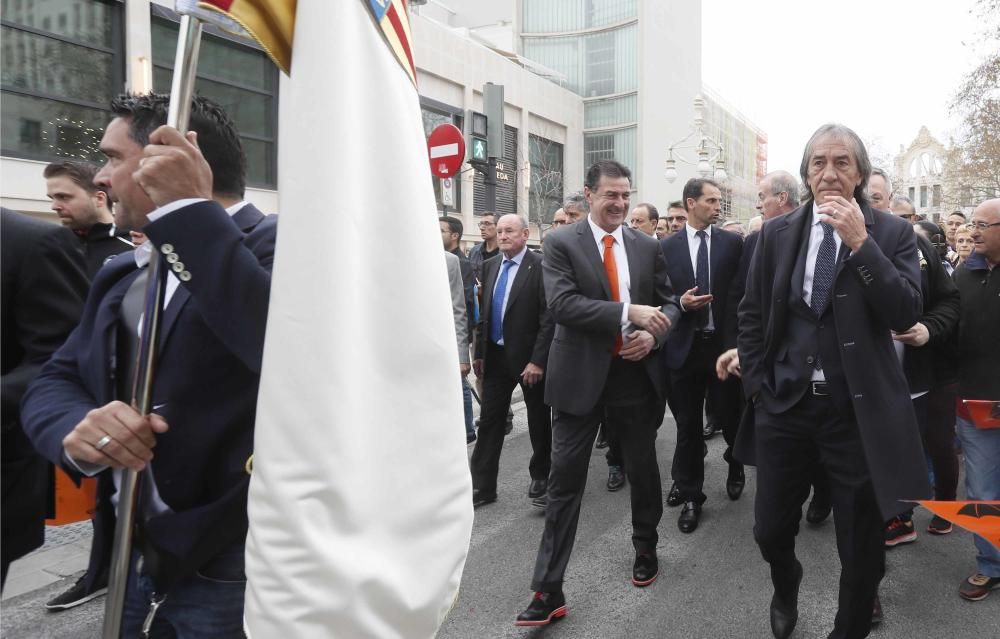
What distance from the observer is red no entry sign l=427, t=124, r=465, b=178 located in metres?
8.68

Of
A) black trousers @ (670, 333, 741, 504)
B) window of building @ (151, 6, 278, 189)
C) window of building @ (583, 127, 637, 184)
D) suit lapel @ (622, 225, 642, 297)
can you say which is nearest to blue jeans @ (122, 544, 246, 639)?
suit lapel @ (622, 225, 642, 297)

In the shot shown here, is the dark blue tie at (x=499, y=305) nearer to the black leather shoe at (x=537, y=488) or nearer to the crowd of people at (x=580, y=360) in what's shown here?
the crowd of people at (x=580, y=360)

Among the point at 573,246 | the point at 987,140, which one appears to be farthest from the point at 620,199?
the point at 987,140

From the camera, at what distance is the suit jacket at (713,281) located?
5.17 m

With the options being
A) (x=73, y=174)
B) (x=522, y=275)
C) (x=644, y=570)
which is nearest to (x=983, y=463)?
(x=644, y=570)

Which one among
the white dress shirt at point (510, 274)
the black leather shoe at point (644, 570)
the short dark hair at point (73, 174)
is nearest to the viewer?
the black leather shoe at point (644, 570)

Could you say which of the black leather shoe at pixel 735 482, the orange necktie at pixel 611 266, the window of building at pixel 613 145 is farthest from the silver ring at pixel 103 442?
the window of building at pixel 613 145

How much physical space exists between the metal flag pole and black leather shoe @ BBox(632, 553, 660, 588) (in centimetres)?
291

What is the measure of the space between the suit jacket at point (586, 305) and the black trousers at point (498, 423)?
1485 millimetres

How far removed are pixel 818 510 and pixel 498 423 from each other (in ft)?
7.41

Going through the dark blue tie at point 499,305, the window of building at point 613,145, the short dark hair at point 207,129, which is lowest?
the dark blue tie at point 499,305

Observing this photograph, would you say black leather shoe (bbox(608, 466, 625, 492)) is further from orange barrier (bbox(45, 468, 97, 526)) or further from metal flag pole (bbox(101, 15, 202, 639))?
metal flag pole (bbox(101, 15, 202, 639))

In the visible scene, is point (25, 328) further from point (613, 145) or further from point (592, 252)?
point (613, 145)

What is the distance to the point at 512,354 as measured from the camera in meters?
5.57
